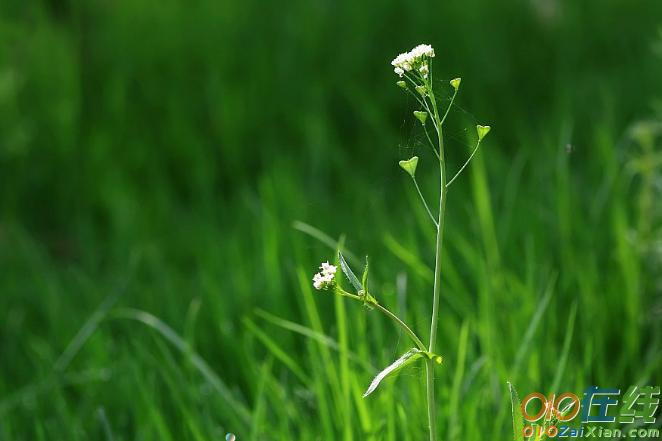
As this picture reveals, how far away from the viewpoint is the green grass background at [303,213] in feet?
4.43

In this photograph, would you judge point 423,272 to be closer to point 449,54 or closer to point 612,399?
point 612,399

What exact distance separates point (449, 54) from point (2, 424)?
2.00 m

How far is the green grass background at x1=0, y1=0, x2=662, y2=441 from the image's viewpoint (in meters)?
1.35

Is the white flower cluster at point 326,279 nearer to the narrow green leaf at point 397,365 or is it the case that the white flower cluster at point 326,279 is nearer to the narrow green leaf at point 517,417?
the narrow green leaf at point 397,365

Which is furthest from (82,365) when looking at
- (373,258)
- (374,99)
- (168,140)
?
(374,99)

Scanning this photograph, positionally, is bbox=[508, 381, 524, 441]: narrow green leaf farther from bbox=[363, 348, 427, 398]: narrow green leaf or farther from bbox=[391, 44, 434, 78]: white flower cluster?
bbox=[391, 44, 434, 78]: white flower cluster

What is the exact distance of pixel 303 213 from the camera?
2.11 meters

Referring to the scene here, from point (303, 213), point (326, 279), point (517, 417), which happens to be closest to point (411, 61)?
point (326, 279)

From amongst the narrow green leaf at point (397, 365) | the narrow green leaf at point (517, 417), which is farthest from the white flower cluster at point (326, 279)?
the narrow green leaf at point (517, 417)

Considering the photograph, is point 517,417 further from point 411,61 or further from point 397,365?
point 411,61

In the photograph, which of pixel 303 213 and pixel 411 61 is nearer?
pixel 411 61

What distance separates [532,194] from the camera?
6.74 ft

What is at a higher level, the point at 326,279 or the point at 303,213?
the point at 326,279

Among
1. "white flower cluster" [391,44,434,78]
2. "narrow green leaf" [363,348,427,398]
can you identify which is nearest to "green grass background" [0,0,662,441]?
"white flower cluster" [391,44,434,78]
